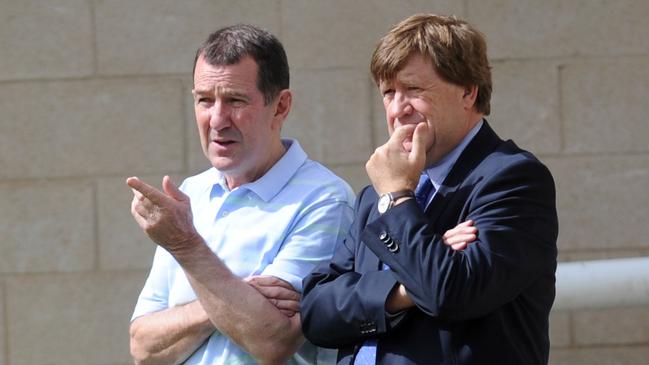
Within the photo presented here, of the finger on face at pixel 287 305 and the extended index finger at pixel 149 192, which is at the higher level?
the extended index finger at pixel 149 192

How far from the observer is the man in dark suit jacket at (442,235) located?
7.89ft

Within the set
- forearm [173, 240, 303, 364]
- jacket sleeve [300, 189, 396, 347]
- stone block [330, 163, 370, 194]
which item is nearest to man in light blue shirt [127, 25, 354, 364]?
forearm [173, 240, 303, 364]

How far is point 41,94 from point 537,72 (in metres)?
1.75

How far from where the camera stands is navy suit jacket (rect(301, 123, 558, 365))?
2391mm

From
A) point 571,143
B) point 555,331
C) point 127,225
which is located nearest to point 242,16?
point 127,225

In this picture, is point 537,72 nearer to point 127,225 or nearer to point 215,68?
point 127,225

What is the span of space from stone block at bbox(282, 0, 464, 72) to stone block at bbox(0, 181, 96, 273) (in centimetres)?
94

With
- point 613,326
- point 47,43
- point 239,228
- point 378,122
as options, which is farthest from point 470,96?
point 47,43

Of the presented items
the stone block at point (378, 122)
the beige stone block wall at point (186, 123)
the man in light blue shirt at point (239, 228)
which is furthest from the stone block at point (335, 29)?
the man in light blue shirt at point (239, 228)

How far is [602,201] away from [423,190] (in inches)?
78.3

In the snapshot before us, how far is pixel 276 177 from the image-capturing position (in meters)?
2.96

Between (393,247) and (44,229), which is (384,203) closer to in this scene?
(393,247)

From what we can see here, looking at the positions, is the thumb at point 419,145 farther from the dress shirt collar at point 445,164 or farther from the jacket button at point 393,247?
the jacket button at point 393,247

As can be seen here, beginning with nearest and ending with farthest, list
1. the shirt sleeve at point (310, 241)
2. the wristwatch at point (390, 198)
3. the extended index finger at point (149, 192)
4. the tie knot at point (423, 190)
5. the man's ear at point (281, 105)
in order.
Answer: the wristwatch at point (390, 198) → the tie knot at point (423, 190) → the extended index finger at point (149, 192) → the shirt sleeve at point (310, 241) → the man's ear at point (281, 105)
